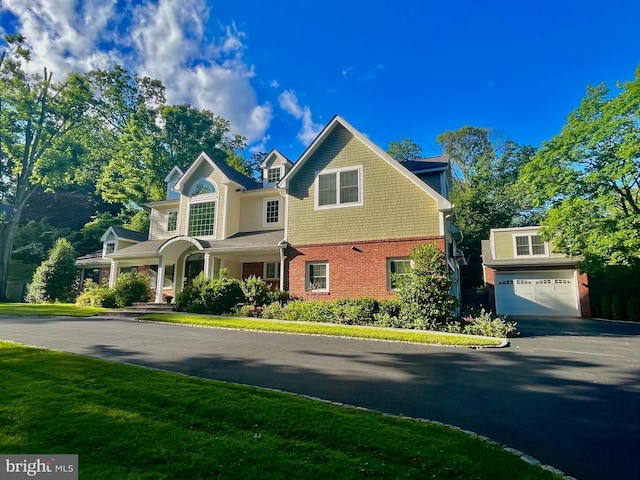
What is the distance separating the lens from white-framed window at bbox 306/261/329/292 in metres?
16.9

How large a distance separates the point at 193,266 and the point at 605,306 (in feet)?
84.9

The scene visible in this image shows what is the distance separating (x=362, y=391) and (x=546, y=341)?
333 inches

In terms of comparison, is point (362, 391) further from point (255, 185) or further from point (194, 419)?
point (255, 185)

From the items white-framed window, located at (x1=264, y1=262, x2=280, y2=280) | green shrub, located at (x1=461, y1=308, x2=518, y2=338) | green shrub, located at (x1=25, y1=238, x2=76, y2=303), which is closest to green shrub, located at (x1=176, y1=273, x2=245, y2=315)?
white-framed window, located at (x1=264, y1=262, x2=280, y2=280)

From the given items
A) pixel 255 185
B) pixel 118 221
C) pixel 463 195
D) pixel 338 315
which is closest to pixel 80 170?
pixel 118 221

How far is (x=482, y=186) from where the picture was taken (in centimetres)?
3831

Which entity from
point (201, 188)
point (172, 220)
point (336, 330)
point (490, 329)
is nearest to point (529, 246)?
point (490, 329)

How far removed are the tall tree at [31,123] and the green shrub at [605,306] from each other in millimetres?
45878

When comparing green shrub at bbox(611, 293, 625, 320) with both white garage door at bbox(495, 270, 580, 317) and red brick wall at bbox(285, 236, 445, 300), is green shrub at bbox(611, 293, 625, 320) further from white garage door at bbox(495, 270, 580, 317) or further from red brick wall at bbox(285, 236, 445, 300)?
red brick wall at bbox(285, 236, 445, 300)

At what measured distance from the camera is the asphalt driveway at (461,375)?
4281mm

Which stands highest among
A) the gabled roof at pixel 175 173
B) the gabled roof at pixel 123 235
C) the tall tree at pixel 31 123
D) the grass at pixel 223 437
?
the tall tree at pixel 31 123

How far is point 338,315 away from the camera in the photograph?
14.5 m

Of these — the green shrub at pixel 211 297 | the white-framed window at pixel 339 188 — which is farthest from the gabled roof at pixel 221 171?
the green shrub at pixel 211 297

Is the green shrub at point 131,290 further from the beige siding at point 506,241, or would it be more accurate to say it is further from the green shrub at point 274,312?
the beige siding at point 506,241
